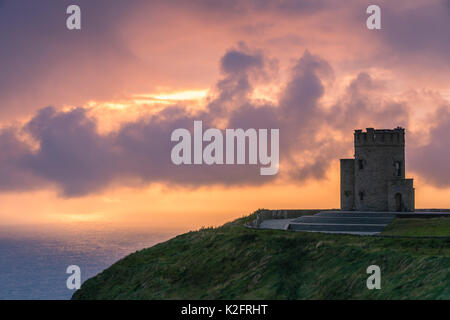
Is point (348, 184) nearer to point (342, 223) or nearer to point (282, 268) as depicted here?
point (342, 223)

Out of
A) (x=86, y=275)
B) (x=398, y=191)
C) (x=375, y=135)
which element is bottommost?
(x=86, y=275)

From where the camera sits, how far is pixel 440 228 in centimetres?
4803

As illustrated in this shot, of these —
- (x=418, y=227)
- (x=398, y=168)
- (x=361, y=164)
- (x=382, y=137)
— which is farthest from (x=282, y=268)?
(x=398, y=168)

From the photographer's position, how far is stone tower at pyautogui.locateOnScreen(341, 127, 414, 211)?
63219 mm

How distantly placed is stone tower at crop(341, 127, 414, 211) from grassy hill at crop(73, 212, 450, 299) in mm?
9397

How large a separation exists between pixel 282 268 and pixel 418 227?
13928 millimetres

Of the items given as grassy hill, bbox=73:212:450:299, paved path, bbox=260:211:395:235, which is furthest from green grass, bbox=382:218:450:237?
paved path, bbox=260:211:395:235

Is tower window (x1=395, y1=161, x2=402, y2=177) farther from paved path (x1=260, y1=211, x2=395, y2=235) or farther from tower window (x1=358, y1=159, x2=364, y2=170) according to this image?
paved path (x1=260, y1=211, x2=395, y2=235)

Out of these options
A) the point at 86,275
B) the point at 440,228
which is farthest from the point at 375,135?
the point at 86,275

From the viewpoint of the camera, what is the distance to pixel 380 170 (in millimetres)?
64438
